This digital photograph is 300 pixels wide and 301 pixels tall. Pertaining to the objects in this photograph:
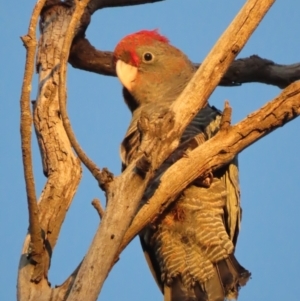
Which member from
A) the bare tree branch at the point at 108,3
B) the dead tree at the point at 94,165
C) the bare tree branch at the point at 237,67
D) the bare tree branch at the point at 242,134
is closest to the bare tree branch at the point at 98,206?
the dead tree at the point at 94,165

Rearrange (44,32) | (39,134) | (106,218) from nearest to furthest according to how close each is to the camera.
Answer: (106,218), (39,134), (44,32)

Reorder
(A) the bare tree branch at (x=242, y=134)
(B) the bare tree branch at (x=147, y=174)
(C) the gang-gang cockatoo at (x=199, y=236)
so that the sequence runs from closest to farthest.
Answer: (B) the bare tree branch at (x=147, y=174)
(A) the bare tree branch at (x=242, y=134)
(C) the gang-gang cockatoo at (x=199, y=236)

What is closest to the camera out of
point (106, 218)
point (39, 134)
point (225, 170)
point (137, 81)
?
point (106, 218)

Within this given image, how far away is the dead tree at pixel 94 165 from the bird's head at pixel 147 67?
0.82 meters

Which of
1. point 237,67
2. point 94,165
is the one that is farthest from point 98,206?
point 237,67

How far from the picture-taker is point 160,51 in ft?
17.2

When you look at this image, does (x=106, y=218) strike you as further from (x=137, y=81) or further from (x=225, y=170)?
(x=137, y=81)

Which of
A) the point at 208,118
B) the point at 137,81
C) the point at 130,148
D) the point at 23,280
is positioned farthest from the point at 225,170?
the point at 23,280

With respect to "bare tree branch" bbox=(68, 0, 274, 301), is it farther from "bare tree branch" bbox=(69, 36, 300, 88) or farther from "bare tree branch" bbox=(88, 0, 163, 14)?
"bare tree branch" bbox=(88, 0, 163, 14)

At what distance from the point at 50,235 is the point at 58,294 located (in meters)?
0.53

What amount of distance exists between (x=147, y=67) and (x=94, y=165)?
228cm

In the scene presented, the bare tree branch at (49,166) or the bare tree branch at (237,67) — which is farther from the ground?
the bare tree branch at (237,67)

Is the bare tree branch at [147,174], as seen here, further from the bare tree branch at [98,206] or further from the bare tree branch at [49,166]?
the bare tree branch at [49,166]

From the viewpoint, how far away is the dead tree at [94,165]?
3084mm
